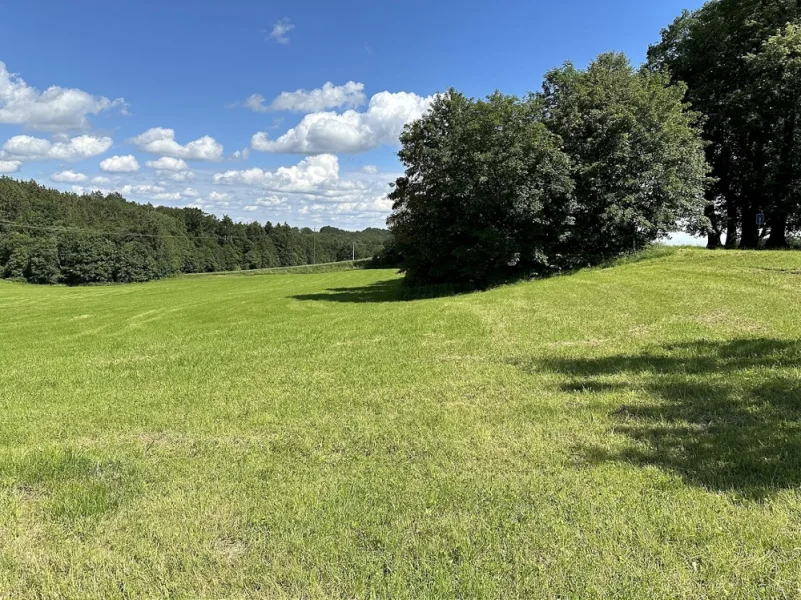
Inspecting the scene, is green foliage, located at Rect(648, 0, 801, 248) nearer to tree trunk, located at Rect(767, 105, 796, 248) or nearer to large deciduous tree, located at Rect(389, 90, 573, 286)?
tree trunk, located at Rect(767, 105, 796, 248)

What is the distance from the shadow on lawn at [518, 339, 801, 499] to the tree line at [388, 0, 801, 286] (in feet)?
48.2

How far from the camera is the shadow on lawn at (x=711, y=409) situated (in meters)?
3.83

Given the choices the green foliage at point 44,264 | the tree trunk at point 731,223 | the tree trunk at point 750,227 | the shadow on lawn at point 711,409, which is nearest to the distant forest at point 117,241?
the green foliage at point 44,264

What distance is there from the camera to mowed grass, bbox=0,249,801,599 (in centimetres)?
283

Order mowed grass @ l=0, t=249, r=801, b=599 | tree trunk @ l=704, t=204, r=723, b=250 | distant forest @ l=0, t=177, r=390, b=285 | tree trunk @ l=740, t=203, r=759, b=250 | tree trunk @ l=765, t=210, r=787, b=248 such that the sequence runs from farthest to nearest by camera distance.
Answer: distant forest @ l=0, t=177, r=390, b=285, tree trunk @ l=704, t=204, r=723, b=250, tree trunk @ l=740, t=203, r=759, b=250, tree trunk @ l=765, t=210, r=787, b=248, mowed grass @ l=0, t=249, r=801, b=599

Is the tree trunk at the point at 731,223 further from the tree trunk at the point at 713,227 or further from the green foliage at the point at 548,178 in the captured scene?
the green foliage at the point at 548,178

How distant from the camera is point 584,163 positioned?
23.2 metres

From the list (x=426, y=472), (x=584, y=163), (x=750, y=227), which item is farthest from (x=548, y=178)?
(x=426, y=472)

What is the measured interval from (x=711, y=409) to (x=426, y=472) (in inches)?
127

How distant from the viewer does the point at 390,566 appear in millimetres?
2889

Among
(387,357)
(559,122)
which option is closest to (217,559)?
(387,357)

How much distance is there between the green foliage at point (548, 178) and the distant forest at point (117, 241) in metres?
70.1

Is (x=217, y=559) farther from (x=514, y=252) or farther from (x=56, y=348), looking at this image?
(x=514, y=252)

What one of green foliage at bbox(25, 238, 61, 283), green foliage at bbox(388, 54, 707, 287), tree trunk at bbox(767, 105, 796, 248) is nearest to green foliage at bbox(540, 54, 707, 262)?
green foliage at bbox(388, 54, 707, 287)
